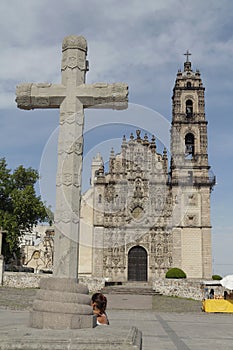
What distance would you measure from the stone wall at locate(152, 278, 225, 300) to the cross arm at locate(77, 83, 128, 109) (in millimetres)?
17835

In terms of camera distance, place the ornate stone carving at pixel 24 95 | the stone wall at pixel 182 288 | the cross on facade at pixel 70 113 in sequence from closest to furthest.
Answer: the cross on facade at pixel 70 113
the ornate stone carving at pixel 24 95
the stone wall at pixel 182 288

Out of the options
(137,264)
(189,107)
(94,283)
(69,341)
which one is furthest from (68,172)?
(189,107)

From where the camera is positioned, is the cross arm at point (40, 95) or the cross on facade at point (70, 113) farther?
the cross arm at point (40, 95)

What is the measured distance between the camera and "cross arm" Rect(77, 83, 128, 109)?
603 cm

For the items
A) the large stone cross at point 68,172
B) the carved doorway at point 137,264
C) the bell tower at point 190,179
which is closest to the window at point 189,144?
the bell tower at point 190,179

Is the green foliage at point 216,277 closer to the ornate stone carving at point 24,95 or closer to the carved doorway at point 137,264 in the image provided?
the carved doorway at point 137,264

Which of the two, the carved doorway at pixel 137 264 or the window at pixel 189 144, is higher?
the window at pixel 189 144

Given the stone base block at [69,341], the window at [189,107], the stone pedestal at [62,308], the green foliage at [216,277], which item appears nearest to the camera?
the stone base block at [69,341]

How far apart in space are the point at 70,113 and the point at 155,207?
2606 centimetres

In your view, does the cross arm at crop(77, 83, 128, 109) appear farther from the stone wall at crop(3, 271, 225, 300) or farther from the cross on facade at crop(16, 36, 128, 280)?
the stone wall at crop(3, 271, 225, 300)

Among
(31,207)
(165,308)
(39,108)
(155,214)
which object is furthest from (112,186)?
(39,108)

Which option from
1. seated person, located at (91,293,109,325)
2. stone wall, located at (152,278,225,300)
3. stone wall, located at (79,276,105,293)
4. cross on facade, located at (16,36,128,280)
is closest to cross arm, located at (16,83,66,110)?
cross on facade, located at (16,36,128,280)

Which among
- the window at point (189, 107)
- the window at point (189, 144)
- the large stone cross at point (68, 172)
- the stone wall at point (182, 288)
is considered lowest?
the stone wall at point (182, 288)

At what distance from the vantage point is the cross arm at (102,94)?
19.8 feet
